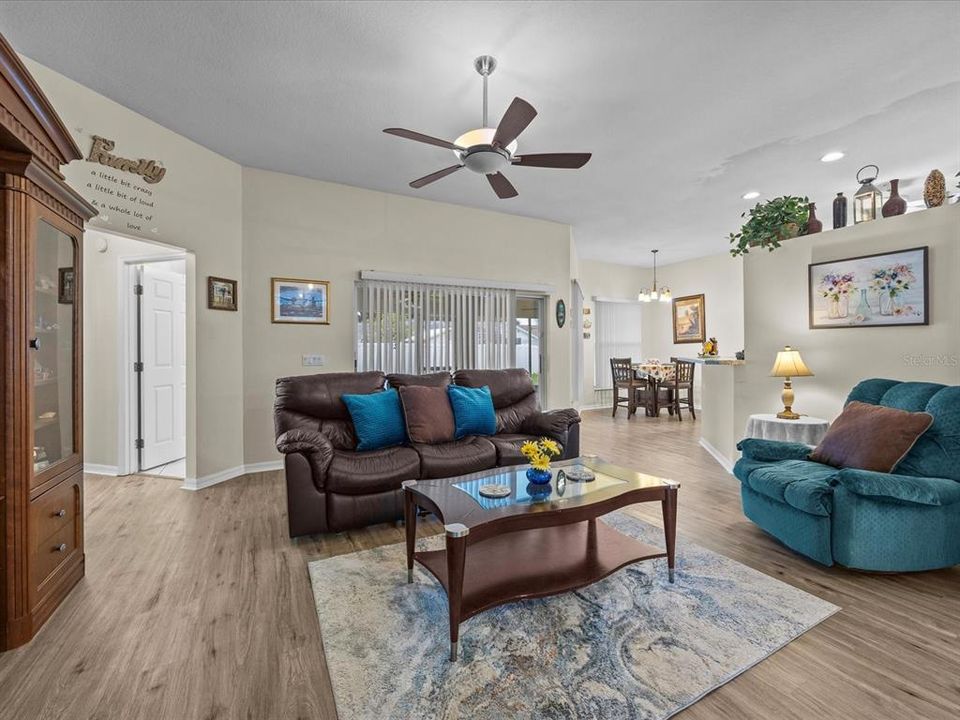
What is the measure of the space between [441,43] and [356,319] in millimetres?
2937

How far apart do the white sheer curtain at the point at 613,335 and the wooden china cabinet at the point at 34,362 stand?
810 centimetres

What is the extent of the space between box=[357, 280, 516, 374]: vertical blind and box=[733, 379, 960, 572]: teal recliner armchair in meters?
3.60

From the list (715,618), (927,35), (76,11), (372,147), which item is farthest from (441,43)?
(715,618)

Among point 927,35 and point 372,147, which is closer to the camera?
point 927,35

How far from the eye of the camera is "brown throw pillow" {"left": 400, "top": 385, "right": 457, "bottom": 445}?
351 centimetres

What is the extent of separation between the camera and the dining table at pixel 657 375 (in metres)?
7.73

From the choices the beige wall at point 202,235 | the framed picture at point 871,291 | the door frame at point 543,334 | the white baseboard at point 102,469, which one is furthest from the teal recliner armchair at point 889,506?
the white baseboard at point 102,469

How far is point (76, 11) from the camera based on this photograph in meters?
2.38

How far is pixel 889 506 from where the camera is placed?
2.29 meters

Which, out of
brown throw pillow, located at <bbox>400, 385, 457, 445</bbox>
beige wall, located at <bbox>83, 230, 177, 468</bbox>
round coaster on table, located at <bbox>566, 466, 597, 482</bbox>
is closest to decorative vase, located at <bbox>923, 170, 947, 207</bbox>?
round coaster on table, located at <bbox>566, 466, 597, 482</bbox>

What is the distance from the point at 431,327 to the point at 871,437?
4.06 meters

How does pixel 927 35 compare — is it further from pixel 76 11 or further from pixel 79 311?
pixel 79 311

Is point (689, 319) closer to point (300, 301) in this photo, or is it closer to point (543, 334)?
point (543, 334)

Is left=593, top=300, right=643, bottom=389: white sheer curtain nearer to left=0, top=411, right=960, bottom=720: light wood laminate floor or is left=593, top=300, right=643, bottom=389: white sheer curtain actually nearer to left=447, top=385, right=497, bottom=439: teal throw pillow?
left=447, top=385, right=497, bottom=439: teal throw pillow
